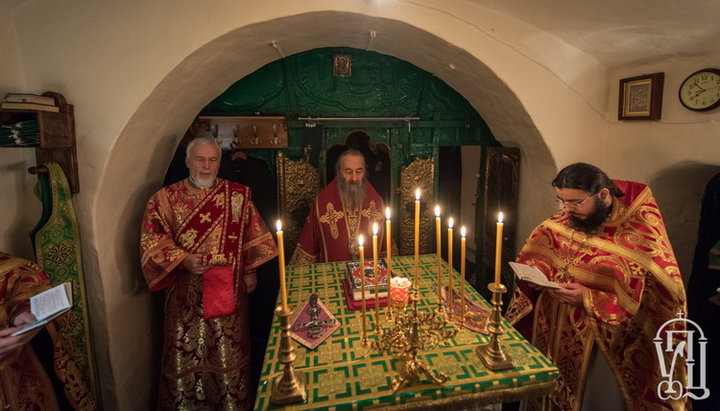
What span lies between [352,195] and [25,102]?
2.59 metres

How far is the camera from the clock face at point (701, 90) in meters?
2.56

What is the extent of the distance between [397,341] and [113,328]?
239 cm

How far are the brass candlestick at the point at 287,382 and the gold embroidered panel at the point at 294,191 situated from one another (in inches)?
102

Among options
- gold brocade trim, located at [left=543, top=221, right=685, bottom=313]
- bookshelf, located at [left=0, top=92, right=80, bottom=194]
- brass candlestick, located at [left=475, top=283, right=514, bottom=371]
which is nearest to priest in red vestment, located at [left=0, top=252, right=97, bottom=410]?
bookshelf, located at [left=0, top=92, right=80, bottom=194]

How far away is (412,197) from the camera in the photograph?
439 centimetres

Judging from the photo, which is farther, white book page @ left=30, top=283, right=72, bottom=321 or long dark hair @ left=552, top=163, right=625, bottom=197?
long dark hair @ left=552, top=163, right=625, bottom=197

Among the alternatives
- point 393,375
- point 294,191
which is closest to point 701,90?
point 393,375

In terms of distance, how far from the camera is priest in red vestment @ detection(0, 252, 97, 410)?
1.87 m

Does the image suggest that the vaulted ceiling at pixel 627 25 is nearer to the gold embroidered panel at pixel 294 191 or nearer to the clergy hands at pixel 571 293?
the clergy hands at pixel 571 293

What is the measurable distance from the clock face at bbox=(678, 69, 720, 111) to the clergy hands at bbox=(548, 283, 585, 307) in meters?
1.84

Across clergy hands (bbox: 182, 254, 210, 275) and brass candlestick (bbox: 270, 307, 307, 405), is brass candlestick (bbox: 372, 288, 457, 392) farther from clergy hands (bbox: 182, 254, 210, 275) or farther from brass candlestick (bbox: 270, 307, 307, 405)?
clergy hands (bbox: 182, 254, 210, 275)

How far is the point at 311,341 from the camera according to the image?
200cm

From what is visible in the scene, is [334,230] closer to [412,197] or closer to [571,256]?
[412,197]

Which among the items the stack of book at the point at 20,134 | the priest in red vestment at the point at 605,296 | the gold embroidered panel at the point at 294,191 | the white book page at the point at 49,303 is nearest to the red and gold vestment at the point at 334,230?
the gold embroidered panel at the point at 294,191
